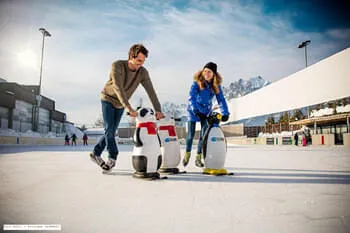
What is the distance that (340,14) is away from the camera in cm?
129

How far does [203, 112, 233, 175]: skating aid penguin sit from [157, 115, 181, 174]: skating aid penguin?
0.39 m

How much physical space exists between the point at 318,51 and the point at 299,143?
67.5 ft

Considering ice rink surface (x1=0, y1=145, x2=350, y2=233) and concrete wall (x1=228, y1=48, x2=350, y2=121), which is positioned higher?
concrete wall (x1=228, y1=48, x2=350, y2=121)

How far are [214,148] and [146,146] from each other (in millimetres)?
812

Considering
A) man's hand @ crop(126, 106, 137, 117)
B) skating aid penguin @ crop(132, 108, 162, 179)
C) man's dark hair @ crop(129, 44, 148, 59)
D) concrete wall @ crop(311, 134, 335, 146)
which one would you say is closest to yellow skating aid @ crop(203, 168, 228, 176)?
skating aid penguin @ crop(132, 108, 162, 179)

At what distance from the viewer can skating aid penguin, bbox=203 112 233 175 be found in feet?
9.37

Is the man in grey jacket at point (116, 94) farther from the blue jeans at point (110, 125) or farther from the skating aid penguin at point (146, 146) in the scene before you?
the skating aid penguin at point (146, 146)

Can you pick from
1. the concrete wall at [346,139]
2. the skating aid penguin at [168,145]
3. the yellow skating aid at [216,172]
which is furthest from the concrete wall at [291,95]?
the yellow skating aid at [216,172]

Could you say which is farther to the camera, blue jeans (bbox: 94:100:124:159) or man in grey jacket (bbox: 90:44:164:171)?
blue jeans (bbox: 94:100:124:159)

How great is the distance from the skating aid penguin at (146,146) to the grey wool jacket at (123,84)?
0.30 m

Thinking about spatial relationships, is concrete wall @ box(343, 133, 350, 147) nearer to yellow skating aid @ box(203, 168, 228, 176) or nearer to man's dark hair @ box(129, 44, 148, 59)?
yellow skating aid @ box(203, 168, 228, 176)

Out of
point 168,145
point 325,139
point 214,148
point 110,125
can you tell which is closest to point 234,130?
point 325,139

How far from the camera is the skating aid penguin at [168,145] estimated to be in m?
3.05

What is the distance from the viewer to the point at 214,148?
2875 millimetres
